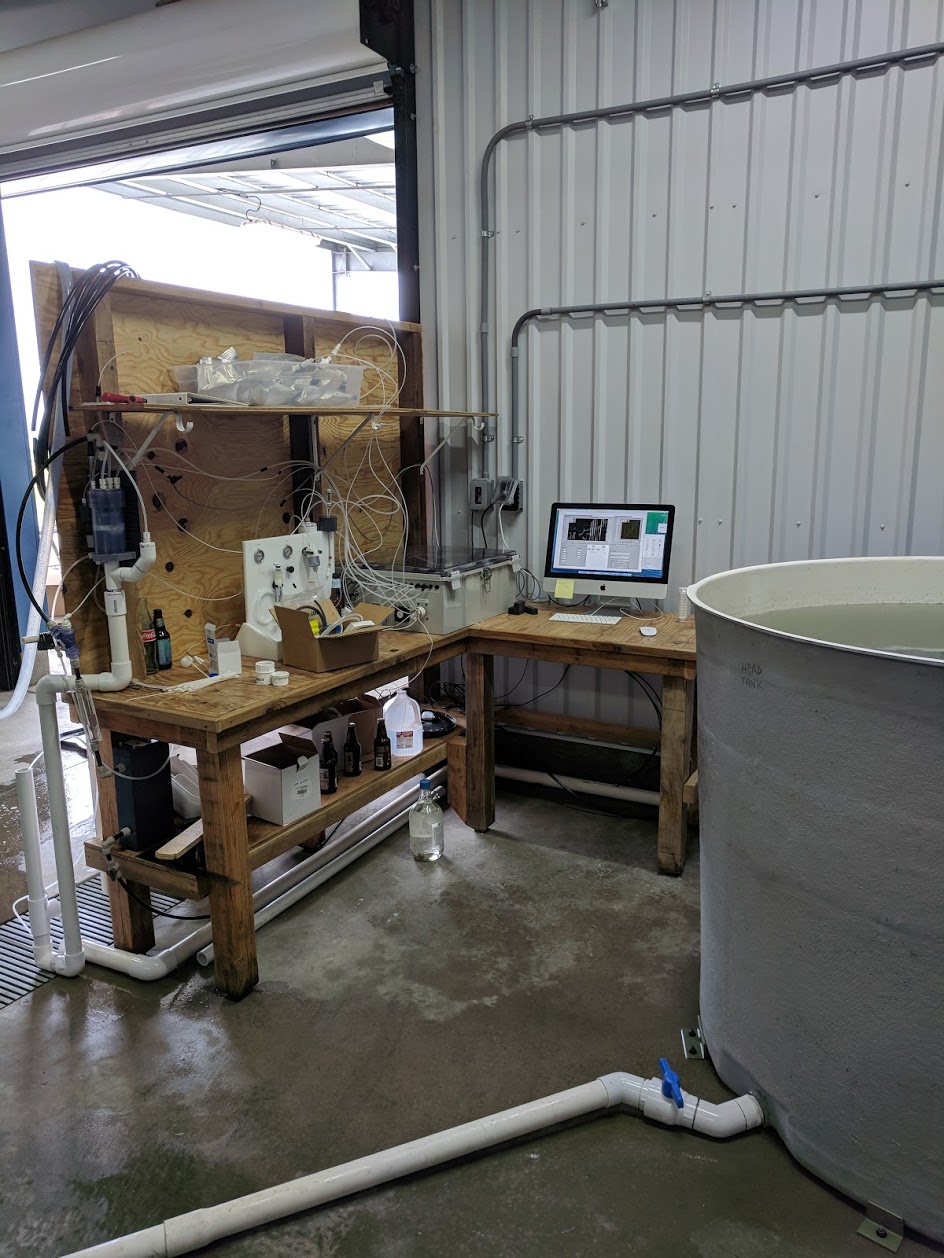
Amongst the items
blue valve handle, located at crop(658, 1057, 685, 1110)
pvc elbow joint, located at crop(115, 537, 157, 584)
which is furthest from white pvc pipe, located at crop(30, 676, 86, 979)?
blue valve handle, located at crop(658, 1057, 685, 1110)

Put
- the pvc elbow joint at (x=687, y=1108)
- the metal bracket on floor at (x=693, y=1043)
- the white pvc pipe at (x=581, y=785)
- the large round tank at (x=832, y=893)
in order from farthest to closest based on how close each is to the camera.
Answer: the white pvc pipe at (x=581, y=785) < the metal bracket on floor at (x=693, y=1043) < the pvc elbow joint at (x=687, y=1108) < the large round tank at (x=832, y=893)

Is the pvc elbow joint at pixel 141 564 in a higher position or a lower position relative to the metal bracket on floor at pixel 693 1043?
higher

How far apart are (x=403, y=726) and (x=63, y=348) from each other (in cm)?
152

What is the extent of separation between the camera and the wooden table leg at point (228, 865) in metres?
2.04

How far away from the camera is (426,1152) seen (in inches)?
63.6

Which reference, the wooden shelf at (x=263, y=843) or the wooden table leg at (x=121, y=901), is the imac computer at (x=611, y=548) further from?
the wooden table leg at (x=121, y=901)

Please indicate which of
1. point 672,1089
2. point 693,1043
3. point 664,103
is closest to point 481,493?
point 664,103

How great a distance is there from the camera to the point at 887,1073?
4.70ft

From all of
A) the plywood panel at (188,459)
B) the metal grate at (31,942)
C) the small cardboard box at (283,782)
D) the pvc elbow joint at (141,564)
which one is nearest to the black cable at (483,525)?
the plywood panel at (188,459)

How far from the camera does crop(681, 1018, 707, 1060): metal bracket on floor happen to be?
1.94 meters

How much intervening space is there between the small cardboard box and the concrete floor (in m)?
0.40

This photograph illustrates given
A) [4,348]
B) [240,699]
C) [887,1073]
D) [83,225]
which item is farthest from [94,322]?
[83,225]

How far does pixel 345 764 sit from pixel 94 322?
4.71ft

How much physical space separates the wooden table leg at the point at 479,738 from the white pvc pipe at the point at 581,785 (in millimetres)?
321
